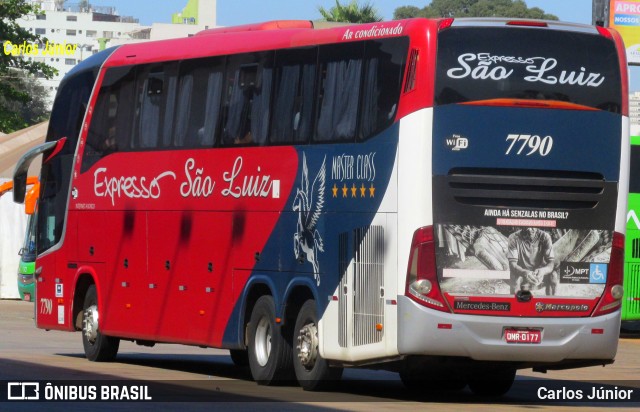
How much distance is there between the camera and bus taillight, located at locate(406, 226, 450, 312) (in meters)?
15.3

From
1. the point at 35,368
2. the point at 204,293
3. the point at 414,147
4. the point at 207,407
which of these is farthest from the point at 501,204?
the point at 35,368

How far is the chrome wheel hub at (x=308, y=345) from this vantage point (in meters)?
17.0

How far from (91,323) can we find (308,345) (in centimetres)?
593

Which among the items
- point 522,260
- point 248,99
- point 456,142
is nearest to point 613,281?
point 522,260

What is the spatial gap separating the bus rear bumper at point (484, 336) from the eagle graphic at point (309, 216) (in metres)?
1.99

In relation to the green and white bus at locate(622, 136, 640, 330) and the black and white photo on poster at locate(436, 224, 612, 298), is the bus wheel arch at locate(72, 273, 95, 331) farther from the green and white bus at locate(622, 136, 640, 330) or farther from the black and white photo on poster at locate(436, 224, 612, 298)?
the green and white bus at locate(622, 136, 640, 330)

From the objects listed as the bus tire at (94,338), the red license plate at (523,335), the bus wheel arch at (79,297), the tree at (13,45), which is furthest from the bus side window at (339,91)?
the tree at (13,45)

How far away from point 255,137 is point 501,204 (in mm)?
3905

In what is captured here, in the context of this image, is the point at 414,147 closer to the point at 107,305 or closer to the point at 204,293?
the point at 204,293

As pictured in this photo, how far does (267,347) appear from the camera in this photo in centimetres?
1811

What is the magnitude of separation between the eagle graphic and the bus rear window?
2118mm

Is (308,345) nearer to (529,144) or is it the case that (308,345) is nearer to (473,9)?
(529,144)

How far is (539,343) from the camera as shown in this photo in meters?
15.6

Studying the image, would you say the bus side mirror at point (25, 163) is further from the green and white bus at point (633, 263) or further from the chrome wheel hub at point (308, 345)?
the green and white bus at point (633, 263)
